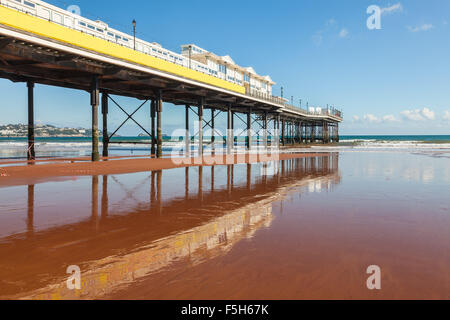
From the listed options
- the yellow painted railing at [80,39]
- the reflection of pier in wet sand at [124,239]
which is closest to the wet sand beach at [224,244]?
the reflection of pier in wet sand at [124,239]

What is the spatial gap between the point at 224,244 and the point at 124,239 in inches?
64.6

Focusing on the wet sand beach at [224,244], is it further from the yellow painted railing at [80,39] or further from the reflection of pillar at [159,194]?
the yellow painted railing at [80,39]

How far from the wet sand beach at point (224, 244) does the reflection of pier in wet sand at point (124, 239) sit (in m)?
0.02

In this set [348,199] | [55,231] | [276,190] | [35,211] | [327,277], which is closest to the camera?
[327,277]

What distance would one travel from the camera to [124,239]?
5090 mm

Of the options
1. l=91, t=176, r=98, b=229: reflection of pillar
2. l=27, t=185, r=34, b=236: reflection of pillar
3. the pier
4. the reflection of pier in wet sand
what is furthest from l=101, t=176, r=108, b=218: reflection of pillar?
the pier

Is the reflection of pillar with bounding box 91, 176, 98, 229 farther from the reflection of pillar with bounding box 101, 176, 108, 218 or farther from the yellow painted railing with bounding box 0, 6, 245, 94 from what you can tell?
the yellow painted railing with bounding box 0, 6, 245, 94

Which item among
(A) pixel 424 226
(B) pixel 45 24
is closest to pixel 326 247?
(A) pixel 424 226

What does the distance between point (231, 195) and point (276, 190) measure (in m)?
1.64

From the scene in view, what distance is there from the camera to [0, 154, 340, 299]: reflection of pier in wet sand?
356 cm

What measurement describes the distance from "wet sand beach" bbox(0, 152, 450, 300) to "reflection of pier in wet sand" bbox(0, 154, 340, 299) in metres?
0.02
